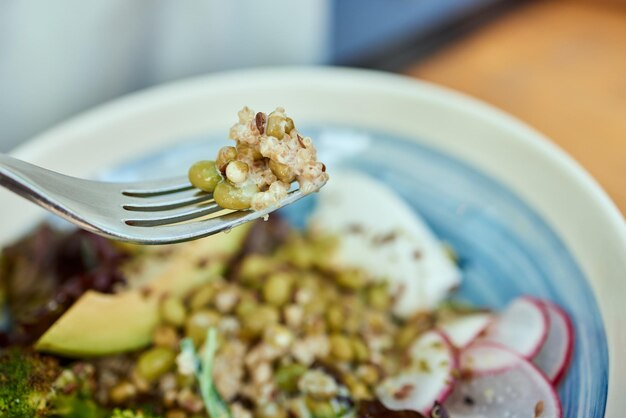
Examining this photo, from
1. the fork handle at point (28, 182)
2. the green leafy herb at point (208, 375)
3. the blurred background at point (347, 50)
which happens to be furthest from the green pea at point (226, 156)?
the blurred background at point (347, 50)

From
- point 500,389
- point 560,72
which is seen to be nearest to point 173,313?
point 500,389

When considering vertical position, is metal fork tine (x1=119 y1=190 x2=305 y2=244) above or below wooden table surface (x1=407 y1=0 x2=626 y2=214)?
below

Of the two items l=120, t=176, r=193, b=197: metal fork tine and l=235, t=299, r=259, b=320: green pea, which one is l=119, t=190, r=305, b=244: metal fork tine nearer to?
l=120, t=176, r=193, b=197: metal fork tine

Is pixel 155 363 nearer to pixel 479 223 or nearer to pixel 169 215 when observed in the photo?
pixel 169 215

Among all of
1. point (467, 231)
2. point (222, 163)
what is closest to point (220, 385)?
point (222, 163)

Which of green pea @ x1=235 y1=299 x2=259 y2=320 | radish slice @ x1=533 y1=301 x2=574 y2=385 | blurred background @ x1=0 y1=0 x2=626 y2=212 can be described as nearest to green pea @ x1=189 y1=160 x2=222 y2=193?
green pea @ x1=235 y1=299 x2=259 y2=320

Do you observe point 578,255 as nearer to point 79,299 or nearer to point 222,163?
point 222,163

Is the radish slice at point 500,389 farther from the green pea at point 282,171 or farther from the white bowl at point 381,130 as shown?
the green pea at point 282,171
